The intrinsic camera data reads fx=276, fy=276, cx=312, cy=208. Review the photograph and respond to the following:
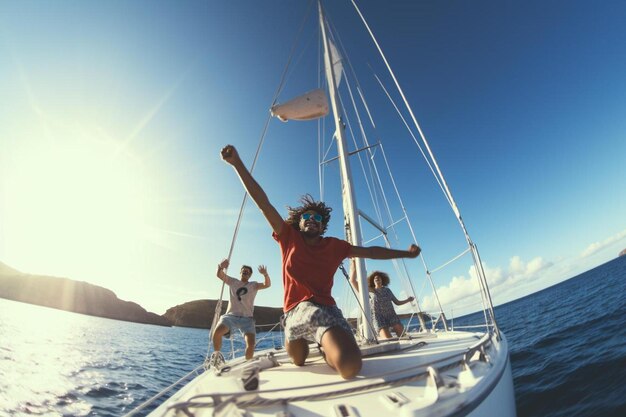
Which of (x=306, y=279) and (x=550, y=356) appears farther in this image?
(x=550, y=356)

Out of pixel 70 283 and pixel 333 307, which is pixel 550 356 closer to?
pixel 333 307

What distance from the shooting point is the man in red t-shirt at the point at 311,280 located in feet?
7.16

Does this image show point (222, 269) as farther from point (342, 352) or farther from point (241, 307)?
point (342, 352)

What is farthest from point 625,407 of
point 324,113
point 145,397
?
point 145,397

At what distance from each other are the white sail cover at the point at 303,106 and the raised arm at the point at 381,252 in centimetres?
380

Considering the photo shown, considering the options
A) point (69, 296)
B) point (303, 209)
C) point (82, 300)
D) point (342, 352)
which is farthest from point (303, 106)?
point (69, 296)

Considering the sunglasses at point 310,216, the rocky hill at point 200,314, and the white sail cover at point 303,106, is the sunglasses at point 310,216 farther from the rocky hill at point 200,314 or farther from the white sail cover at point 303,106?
the rocky hill at point 200,314

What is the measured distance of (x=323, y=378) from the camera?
211 centimetres

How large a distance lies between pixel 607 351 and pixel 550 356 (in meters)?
1.34

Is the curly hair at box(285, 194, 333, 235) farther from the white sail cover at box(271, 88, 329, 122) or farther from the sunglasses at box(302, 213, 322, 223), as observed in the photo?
the white sail cover at box(271, 88, 329, 122)

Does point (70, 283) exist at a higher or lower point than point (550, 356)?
higher

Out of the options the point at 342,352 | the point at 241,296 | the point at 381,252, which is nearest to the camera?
the point at 342,352

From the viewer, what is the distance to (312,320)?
2357mm

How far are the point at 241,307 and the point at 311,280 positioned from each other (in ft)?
9.61
